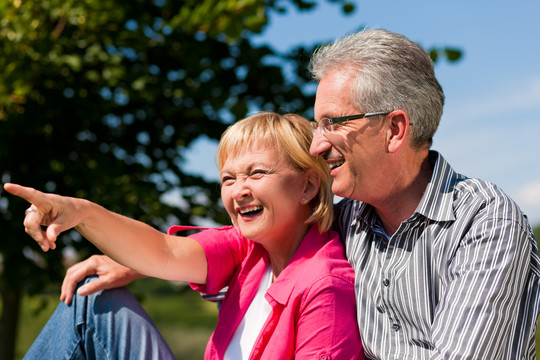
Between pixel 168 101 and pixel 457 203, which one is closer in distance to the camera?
pixel 457 203

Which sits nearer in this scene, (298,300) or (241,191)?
(298,300)

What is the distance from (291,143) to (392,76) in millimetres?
429

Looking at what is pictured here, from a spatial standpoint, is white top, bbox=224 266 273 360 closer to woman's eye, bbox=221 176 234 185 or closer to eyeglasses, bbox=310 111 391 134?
woman's eye, bbox=221 176 234 185

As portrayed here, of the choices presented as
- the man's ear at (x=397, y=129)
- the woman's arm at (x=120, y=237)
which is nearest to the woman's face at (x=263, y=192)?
the woman's arm at (x=120, y=237)

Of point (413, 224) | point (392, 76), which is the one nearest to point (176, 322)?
point (413, 224)

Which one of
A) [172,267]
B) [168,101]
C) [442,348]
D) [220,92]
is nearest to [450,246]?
[442,348]

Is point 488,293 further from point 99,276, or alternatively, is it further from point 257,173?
point 99,276

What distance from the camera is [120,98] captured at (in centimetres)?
436

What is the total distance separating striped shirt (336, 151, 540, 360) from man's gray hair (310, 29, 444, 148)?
174mm

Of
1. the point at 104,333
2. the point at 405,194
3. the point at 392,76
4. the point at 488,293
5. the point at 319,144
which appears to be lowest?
the point at 104,333

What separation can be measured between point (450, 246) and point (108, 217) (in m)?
1.09

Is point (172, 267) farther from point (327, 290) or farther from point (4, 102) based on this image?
point (4, 102)

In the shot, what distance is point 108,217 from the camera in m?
2.00

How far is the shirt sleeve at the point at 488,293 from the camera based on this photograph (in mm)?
1613
